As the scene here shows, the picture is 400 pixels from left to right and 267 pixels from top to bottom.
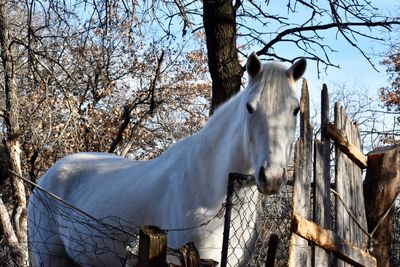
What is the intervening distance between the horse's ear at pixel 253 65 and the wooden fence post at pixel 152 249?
1.61 metres

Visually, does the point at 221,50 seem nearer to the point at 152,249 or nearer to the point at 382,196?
the point at 382,196

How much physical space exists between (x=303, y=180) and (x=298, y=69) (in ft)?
2.97

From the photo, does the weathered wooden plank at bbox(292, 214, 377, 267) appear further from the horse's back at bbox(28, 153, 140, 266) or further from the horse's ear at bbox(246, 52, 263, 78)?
the horse's back at bbox(28, 153, 140, 266)

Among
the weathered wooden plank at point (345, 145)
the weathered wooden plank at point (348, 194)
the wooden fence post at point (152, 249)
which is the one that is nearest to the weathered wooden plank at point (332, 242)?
the weathered wooden plank at point (348, 194)

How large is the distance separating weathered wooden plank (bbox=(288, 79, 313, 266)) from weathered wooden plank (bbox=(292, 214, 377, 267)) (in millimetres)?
46

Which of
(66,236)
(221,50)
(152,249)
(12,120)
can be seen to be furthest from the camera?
(12,120)

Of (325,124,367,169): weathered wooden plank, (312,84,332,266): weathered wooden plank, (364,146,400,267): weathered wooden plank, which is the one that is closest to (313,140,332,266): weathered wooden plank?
(312,84,332,266): weathered wooden plank

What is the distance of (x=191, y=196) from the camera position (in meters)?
4.44

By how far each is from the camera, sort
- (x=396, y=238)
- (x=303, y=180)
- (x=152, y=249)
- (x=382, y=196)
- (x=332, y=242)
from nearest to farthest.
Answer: (x=152, y=249)
(x=303, y=180)
(x=332, y=242)
(x=382, y=196)
(x=396, y=238)

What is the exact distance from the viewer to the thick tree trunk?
8.51 metres

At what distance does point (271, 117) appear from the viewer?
3.77m

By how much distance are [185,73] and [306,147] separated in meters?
16.8

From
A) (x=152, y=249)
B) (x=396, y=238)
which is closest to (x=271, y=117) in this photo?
(x=152, y=249)

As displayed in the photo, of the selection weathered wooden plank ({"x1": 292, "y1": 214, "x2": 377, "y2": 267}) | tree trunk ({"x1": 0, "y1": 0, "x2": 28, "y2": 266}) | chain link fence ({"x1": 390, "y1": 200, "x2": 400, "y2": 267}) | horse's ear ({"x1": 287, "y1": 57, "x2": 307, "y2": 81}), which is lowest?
weathered wooden plank ({"x1": 292, "y1": 214, "x2": 377, "y2": 267})
